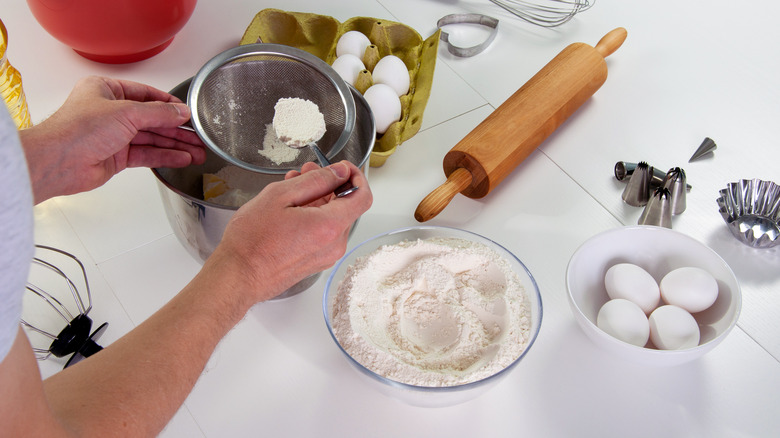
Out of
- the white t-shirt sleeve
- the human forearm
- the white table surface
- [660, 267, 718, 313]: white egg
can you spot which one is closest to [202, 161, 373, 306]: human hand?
the human forearm

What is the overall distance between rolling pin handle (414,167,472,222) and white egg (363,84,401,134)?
14cm

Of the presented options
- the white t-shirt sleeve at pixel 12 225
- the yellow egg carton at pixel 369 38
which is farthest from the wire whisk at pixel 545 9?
the white t-shirt sleeve at pixel 12 225

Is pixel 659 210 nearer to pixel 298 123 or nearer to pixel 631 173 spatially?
pixel 631 173

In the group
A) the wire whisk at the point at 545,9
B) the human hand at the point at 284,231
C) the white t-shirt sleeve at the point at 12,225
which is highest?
the white t-shirt sleeve at the point at 12,225

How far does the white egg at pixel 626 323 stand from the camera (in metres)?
0.78

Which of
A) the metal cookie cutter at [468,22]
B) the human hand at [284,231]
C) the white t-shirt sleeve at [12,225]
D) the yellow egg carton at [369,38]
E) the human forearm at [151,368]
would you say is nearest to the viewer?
the white t-shirt sleeve at [12,225]

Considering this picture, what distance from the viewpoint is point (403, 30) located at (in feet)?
3.79

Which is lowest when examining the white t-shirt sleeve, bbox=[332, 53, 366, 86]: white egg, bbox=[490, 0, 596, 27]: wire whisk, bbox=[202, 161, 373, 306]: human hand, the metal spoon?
bbox=[490, 0, 596, 27]: wire whisk

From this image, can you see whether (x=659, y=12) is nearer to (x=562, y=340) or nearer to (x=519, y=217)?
(x=519, y=217)

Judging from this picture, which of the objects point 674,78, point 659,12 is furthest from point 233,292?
point 659,12

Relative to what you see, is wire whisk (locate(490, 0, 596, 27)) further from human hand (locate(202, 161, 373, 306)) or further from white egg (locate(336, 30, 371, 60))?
human hand (locate(202, 161, 373, 306))

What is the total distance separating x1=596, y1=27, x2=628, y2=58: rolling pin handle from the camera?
45.3 inches

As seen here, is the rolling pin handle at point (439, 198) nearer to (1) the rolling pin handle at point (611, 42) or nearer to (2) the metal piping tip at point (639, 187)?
(2) the metal piping tip at point (639, 187)

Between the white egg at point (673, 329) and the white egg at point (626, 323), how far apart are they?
1 cm
